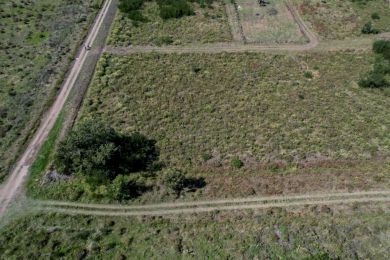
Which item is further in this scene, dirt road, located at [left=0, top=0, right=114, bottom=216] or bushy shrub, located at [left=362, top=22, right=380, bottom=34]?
bushy shrub, located at [left=362, top=22, right=380, bottom=34]

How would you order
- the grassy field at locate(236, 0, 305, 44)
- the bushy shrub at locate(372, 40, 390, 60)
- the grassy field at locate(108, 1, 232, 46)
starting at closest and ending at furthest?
the bushy shrub at locate(372, 40, 390, 60) < the grassy field at locate(108, 1, 232, 46) < the grassy field at locate(236, 0, 305, 44)

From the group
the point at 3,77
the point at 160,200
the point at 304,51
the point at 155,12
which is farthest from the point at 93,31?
the point at 160,200

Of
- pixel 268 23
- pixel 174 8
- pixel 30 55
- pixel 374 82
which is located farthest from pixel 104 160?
pixel 268 23

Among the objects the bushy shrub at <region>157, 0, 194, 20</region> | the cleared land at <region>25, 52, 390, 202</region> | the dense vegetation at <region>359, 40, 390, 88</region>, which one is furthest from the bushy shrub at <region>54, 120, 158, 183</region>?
the bushy shrub at <region>157, 0, 194, 20</region>

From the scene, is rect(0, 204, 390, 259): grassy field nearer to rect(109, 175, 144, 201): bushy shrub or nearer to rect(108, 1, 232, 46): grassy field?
rect(109, 175, 144, 201): bushy shrub

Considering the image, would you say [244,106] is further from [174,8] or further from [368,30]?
[368,30]

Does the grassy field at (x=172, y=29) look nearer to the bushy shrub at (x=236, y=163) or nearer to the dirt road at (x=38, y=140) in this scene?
the dirt road at (x=38, y=140)
